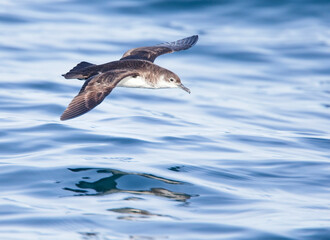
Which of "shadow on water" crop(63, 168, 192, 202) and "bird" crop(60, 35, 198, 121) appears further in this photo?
"bird" crop(60, 35, 198, 121)

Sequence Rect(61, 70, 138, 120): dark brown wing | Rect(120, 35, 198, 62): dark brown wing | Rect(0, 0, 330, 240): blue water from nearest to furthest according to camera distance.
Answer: Rect(0, 0, 330, 240): blue water
Rect(61, 70, 138, 120): dark brown wing
Rect(120, 35, 198, 62): dark brown wing

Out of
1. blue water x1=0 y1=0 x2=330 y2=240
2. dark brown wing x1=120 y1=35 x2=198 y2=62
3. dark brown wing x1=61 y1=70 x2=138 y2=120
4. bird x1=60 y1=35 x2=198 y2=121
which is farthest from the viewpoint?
dark brown wing x1=120 y1=35 x2=198 y2=62

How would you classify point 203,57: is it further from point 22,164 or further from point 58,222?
point 58,222

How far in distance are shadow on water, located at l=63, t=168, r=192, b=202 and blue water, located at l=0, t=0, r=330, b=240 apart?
22 mm

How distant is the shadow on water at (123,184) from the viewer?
7.25 metres

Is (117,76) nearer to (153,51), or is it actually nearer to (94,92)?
(94,92)

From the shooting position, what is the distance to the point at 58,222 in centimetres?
636

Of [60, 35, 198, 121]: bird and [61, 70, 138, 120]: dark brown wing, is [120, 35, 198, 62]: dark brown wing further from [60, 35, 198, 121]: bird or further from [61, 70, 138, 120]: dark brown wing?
[61, 70, 138, 120]: dark brown wing

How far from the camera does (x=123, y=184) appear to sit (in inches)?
294

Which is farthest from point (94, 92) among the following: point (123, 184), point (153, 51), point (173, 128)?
point (173, 128)

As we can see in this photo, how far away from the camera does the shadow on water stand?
7254 mm

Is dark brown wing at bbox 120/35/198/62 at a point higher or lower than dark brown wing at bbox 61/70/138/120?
higher

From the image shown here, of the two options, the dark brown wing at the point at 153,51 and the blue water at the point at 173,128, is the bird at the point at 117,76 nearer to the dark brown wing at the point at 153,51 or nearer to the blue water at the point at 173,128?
the dark brown wing at the point at 153,51

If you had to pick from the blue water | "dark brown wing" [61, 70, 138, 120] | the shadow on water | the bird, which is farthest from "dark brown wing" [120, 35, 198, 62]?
the shadow on water
